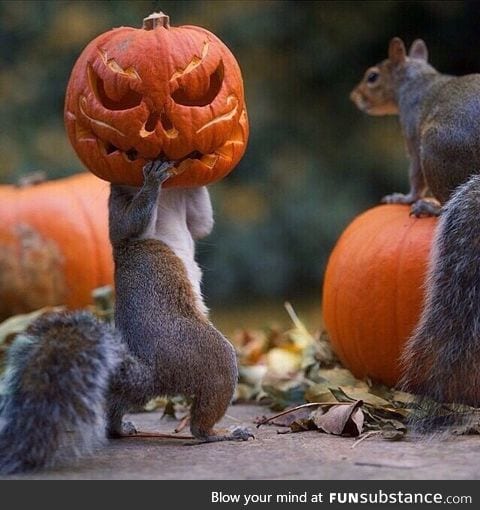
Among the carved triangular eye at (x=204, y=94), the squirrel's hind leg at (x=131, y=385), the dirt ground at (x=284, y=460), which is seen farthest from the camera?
the carved triangular eye at (x=204, y=94)

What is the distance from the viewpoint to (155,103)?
2.93m

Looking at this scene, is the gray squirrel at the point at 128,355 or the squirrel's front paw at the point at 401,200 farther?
the squirrel's front paw at the point at 401,200

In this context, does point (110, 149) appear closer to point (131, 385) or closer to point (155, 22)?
point (155, 22)

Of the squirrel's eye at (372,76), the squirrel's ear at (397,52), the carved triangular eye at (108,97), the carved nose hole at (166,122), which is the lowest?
the carved nose hole at (166,122)

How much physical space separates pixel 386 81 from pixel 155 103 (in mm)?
1806

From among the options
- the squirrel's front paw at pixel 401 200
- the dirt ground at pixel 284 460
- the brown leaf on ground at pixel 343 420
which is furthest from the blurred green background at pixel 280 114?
the dirt ground at pixel 284 460

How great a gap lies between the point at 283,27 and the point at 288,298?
1.70 metres

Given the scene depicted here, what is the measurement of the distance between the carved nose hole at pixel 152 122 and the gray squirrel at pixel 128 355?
0.11m

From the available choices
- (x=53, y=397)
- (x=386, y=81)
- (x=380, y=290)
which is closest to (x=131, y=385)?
(x=53, y=397)

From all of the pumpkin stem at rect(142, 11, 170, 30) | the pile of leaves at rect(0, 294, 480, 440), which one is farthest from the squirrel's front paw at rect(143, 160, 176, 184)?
the pile of leaves at rect(0, 294, 480, 440)

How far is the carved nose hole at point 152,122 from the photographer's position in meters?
2.94

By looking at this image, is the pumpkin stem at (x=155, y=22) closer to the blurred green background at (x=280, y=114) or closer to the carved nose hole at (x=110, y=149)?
the carved nose hole at (x=110, y=149)

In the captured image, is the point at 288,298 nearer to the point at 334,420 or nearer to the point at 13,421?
the point at 334,420
